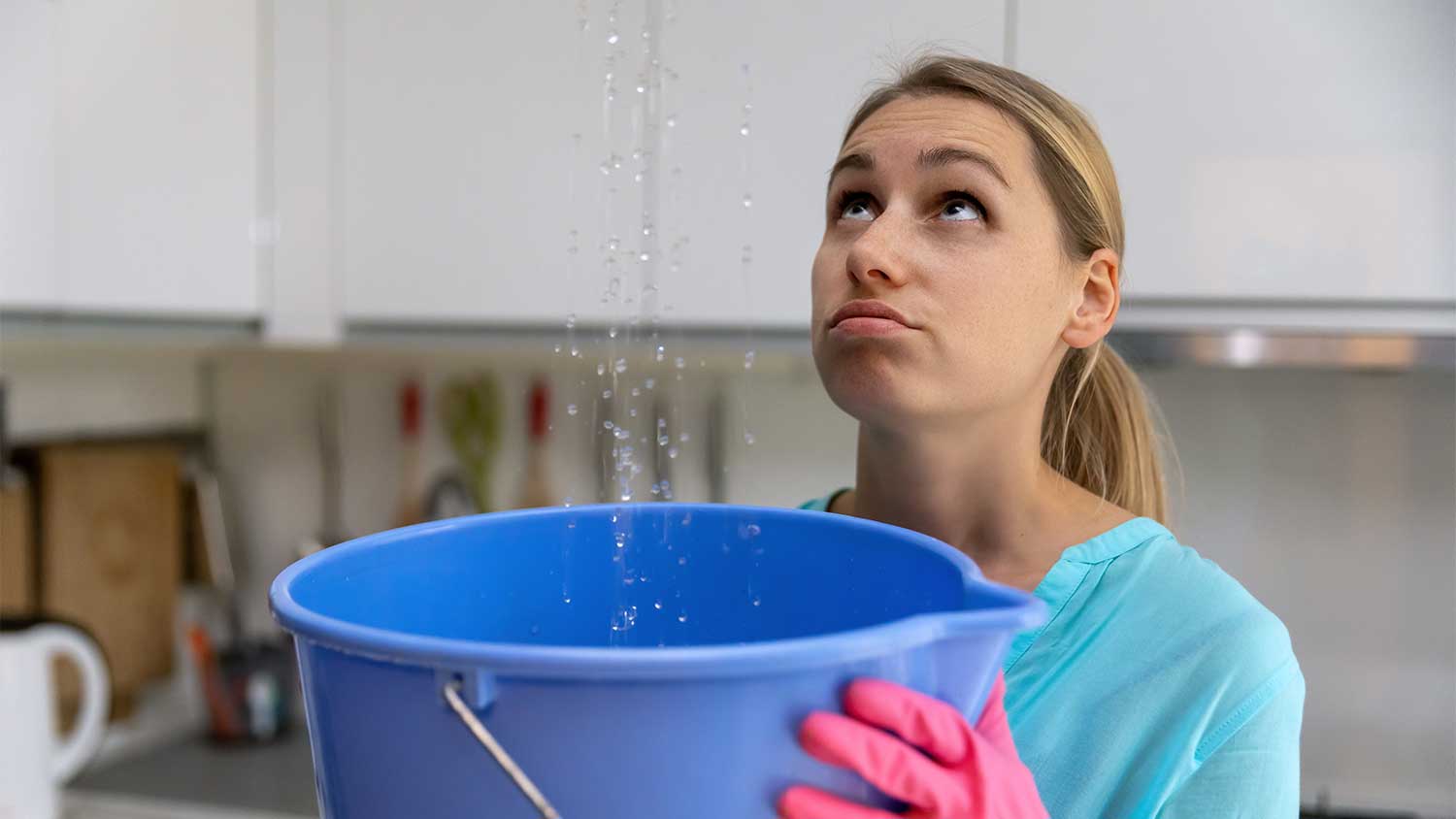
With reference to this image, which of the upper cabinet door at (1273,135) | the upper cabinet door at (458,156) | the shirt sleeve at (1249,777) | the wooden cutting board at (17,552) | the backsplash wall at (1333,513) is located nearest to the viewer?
the shirt sleeve at (1249,777)

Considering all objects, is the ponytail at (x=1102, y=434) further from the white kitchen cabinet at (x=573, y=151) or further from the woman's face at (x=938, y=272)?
the white kitchen cabinet at (x=573, y=151)

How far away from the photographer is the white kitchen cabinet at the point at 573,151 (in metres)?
1.39

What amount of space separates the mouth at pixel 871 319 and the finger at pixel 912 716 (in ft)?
0.92

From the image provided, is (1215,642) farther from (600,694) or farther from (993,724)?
(600,694)

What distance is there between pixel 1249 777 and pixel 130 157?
148cm

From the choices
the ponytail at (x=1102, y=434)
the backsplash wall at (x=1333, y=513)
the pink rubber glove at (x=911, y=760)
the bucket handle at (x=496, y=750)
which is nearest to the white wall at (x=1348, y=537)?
the backsplash wall at (x=1333, y=513)

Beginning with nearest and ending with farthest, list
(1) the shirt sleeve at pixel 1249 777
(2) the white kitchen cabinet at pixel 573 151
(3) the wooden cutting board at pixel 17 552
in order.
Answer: (1) the shirt sleeve at pixel 1249 777
(2) the white kitchen cabinet at pixel 573 151
(3) the wooden cutting board at pixel 17 552

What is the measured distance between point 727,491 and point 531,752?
145 cm

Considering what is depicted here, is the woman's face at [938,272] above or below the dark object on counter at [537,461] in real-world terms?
above

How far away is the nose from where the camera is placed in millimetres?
686

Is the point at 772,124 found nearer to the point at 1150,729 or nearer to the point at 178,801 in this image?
the point at 1150,729

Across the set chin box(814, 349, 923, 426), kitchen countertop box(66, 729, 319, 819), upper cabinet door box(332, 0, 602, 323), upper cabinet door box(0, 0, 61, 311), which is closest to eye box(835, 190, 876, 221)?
chin box(814, 349, 923, 426)

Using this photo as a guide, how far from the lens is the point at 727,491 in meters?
1.84

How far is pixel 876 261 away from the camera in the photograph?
2.25 ft
